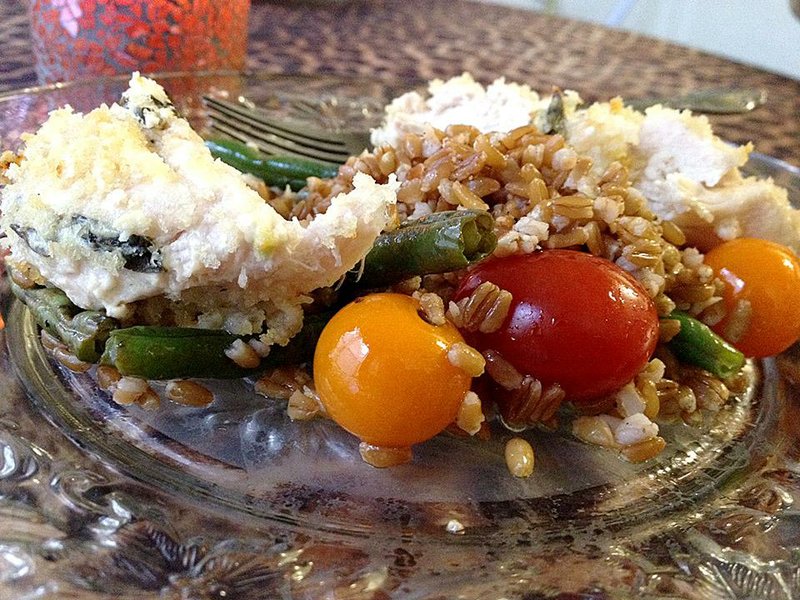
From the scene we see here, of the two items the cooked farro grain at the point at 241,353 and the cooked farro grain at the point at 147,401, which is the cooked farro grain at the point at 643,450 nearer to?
the cooked farro grain at the point at 241,353

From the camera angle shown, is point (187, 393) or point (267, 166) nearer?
point (187, 393)

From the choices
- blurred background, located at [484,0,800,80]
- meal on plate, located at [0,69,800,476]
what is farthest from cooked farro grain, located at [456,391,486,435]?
blurred background, located at [484,0,800,80]

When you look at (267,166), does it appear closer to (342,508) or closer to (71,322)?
(71,322)

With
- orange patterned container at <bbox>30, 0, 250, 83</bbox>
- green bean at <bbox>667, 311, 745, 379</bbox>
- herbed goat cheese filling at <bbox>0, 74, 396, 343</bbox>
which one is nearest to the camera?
herbed goat cheese filling at <bbox>0, 74, 396, 343</bbox>

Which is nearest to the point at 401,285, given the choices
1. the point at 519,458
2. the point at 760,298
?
the point at 519,458

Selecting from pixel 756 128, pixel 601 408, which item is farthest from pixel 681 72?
pixel 601 408

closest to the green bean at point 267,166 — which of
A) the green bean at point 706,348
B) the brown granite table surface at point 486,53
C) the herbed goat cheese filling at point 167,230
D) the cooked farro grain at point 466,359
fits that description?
the herbed goat cheese filling at point 167,230

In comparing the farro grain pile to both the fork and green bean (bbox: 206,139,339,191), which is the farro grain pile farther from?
the fork
